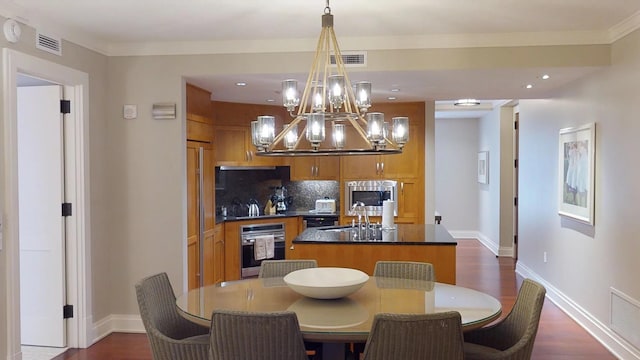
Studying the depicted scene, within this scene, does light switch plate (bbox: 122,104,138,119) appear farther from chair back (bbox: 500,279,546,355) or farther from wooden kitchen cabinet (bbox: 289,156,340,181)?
chair back (bbox: 500,279,546,355)

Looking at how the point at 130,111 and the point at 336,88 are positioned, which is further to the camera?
the point at 130,111

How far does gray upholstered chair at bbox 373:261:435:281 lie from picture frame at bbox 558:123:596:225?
2.10 metres

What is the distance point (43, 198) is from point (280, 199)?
3605 mm

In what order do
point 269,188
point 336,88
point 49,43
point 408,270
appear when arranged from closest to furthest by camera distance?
1. point 336,88
2. point 408,270
3. point 49,43
4. point 269,188

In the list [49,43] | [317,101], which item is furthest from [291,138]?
[49,43]

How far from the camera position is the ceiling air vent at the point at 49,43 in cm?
395

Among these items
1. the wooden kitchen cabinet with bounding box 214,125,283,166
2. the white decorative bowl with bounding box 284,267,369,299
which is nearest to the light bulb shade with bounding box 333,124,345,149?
the white decorative bowl with bounding box 284,267,369,299

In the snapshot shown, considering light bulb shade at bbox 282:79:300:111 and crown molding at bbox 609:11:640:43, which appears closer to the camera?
light bulb shade at bbox 282:79:300:111

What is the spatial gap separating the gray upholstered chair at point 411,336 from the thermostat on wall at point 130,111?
11.1 feet

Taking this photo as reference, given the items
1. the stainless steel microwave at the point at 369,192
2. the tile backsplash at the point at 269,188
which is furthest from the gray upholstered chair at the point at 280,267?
the tile backsplash at the point at 269,188

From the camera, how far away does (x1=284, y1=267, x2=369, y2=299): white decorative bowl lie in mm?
2789

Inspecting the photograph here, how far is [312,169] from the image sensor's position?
723 cm

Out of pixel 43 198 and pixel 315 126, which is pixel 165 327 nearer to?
pixel 315 126

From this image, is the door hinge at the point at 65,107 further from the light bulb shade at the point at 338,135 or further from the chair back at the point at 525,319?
the chair back at the point at 525,319
